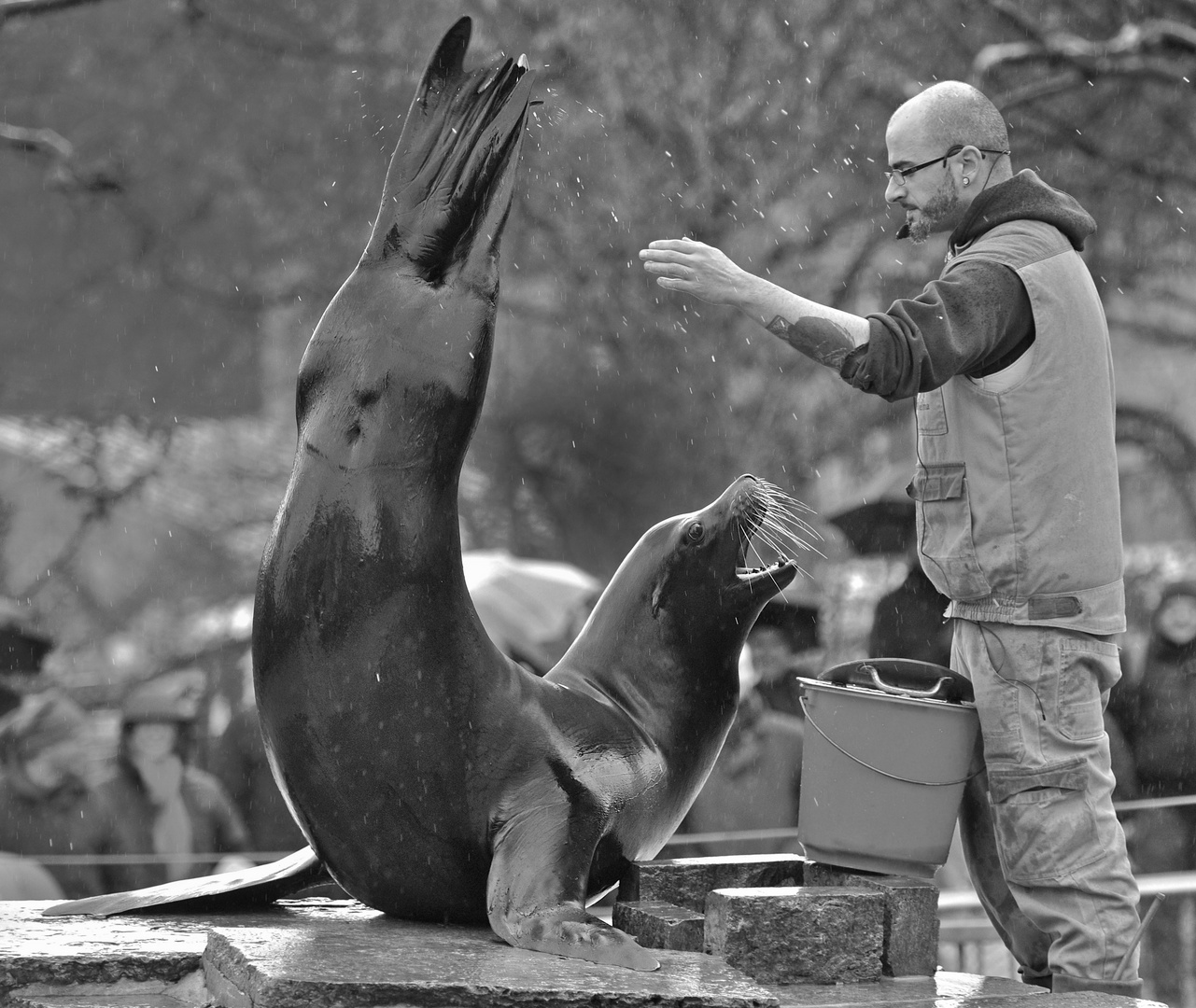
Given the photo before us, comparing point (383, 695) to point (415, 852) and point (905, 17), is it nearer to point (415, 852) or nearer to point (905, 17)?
point (415, 852)

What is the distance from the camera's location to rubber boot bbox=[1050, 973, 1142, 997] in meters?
3.95

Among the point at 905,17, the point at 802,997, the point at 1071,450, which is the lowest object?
the point at 802,997

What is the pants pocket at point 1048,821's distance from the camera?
157 inches

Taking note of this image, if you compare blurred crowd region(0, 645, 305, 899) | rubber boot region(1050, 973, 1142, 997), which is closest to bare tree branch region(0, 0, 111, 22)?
blurred crowd region(0, 645, 305, 899)

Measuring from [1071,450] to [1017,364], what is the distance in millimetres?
254

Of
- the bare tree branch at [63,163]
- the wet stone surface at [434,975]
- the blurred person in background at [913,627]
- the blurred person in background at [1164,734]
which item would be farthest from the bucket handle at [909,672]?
the bare tree branch at [63,163]

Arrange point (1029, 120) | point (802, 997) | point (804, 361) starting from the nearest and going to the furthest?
point (802, 997) < point (1029, 120) < point (804, 361)

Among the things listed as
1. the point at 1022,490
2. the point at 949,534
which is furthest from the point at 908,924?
the point at 1022,490

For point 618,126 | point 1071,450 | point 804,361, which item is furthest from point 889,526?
point 1071,450

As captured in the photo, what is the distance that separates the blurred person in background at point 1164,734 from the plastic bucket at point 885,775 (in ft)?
12.3

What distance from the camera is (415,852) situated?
3980 mm

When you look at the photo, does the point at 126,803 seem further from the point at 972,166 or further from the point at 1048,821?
the point at 972,166

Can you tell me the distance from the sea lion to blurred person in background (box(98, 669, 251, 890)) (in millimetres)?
3654

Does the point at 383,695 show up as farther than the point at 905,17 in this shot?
No
